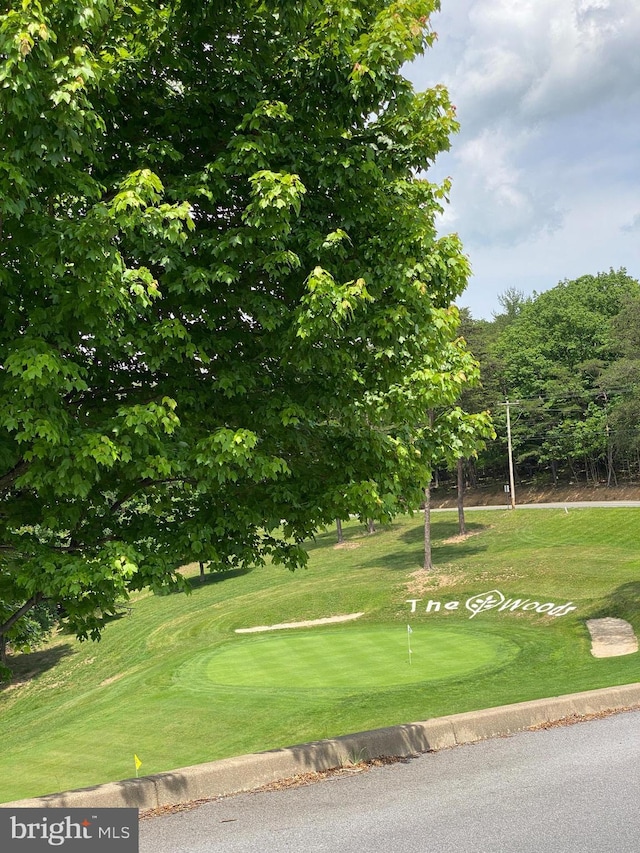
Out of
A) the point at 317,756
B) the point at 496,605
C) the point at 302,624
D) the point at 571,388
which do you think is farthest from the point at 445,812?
the point at 571,388

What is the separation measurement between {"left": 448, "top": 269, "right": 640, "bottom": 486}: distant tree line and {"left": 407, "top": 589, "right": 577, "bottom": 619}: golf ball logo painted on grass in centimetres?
2390

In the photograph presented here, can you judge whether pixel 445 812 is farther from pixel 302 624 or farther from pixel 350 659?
pixel 302 624

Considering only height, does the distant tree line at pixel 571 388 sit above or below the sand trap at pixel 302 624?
above

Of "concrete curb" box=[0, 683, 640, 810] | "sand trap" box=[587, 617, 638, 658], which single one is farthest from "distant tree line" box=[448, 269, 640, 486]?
"concrete curb" box=[0, 683, 640, 810]

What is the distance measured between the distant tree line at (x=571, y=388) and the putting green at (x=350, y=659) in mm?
31675

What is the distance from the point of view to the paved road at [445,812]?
580 centimetres

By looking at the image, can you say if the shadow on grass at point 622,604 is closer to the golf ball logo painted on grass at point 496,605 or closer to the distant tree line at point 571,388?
the golf ball logo painted on grass at point 496,605

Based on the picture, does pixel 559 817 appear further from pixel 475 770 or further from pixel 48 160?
pixel 48 160

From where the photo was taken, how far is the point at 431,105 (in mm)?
7961

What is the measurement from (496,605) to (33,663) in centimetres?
2075

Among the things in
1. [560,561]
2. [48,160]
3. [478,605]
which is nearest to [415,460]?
[48,160]

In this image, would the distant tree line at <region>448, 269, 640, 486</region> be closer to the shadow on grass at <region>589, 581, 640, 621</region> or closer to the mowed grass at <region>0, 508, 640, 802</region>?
the mowed grass at <region>0, 508, 640, 802</region>

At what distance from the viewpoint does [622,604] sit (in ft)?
84.9

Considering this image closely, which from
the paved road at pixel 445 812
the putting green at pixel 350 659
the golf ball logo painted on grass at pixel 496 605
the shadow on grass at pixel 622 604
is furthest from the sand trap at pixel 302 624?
the paved road at pixel 445 812
